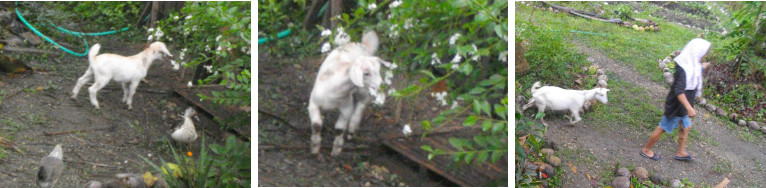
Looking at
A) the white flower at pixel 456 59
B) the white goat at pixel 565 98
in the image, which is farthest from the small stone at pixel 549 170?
the white flower at pixel 456 59

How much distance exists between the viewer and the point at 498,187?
199cm

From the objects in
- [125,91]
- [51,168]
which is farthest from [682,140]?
[51,168]

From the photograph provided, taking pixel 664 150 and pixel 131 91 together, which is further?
pixel 664 150

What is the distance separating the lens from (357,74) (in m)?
1.90

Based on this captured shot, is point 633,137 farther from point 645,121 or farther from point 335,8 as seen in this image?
point 335,8

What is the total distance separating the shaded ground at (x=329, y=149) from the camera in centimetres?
194

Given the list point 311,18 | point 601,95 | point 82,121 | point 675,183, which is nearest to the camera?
point 311,18

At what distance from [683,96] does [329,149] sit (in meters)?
1.71

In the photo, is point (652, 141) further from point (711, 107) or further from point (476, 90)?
point (476, 90)

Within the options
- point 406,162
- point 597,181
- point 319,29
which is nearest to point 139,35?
point 319,29

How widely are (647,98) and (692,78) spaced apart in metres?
0.27

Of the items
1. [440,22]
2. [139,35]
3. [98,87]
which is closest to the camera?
[440,22]

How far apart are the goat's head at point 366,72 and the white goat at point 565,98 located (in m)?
1.33

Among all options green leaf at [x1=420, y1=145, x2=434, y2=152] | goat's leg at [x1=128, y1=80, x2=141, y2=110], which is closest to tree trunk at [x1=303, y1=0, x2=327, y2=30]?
green leaf at [x1=420, y1=145, x2=434, y2=152]
